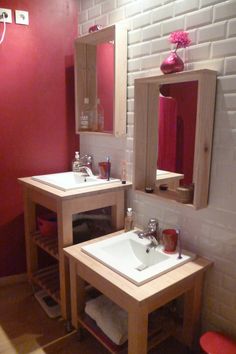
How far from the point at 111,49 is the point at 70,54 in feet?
1.55

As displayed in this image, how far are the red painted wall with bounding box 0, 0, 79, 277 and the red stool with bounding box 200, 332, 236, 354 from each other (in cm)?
153

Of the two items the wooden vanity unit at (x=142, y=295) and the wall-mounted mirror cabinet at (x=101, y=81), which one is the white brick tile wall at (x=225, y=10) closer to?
the wall-mounted mirror cabinet at (x=101, y=81)

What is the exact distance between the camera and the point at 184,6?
1.49 metres

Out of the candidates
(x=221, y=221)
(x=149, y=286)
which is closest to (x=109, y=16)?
(x=221, y=221)

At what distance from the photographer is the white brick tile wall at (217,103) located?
136 cm

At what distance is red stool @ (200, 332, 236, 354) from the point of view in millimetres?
1361

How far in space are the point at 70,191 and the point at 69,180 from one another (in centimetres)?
45

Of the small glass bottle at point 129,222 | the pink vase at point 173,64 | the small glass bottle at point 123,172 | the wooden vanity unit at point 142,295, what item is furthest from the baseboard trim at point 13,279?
the pink vase at point 173,64

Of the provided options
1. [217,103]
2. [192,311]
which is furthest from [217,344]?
[217,103]

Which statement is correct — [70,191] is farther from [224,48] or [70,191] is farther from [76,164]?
[224,48]

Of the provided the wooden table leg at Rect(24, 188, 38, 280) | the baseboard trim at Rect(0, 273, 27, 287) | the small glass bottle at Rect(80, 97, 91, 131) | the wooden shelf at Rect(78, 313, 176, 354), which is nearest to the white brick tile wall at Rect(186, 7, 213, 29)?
the small glass bottle at Rect(80, 97, 91, 131)

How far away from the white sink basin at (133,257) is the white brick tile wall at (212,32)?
109 cm

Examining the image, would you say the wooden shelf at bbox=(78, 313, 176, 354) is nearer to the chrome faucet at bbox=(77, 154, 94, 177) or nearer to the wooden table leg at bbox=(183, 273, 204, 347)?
the wooden table leg at bbox=(183, 273, 204, 347)

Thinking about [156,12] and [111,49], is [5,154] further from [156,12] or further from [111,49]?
[156,12]
